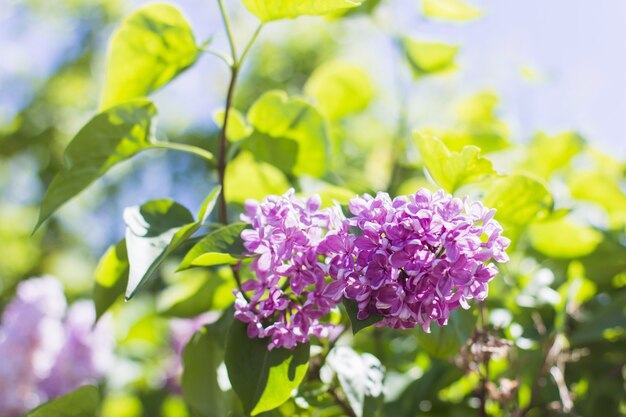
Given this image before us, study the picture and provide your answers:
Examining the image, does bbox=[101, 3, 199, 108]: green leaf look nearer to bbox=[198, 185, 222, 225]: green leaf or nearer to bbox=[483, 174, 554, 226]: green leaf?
bbox=[198, 185, 222, 225]: green leaf

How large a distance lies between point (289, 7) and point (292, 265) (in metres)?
0.17

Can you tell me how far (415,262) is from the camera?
34 centimetres

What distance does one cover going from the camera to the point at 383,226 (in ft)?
1.15

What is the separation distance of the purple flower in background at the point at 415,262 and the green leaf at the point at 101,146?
0.20 meters

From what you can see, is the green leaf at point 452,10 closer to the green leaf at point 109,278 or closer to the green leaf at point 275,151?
the green leaf at point 275,151

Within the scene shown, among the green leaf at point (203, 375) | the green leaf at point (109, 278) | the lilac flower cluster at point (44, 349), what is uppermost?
the green leaf at point (109, 278)

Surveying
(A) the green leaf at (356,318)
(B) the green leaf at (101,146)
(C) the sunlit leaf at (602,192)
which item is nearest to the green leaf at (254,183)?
(B) the green leaf at (101,146)

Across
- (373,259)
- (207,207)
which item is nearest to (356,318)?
(373,259)

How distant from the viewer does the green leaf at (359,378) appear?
0.46m

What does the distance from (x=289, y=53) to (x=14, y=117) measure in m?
2.62

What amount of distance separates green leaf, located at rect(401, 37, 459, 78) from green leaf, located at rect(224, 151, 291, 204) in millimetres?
254

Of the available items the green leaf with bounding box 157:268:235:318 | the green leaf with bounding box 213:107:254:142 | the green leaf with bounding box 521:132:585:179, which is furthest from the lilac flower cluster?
the green leaf with bounding box 521:132:585:179

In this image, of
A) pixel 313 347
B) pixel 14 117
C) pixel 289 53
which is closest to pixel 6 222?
pixel 14 117

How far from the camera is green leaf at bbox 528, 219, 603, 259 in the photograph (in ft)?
2.31
